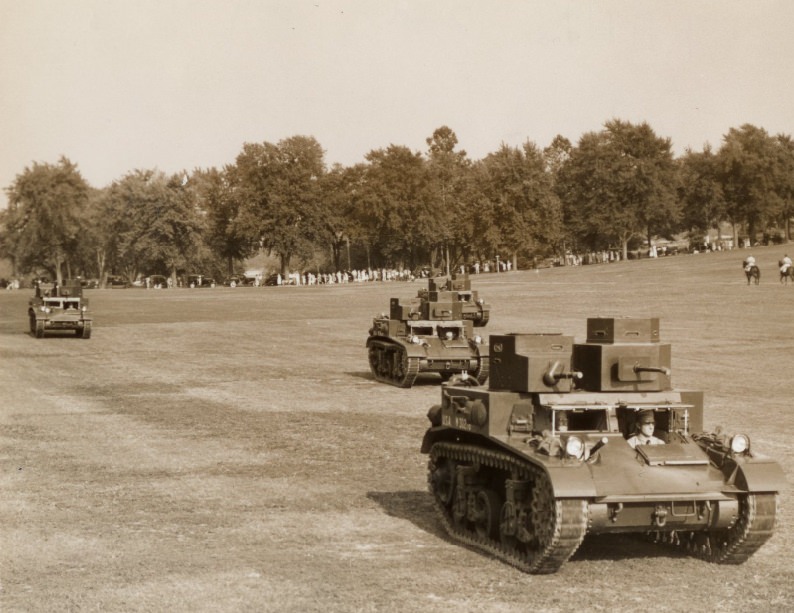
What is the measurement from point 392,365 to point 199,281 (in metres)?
117

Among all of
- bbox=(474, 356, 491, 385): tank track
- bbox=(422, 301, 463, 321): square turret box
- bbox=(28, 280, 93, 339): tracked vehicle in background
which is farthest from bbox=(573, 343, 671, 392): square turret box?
bbox=(28, 280, 93, 339): tracked vehicle in background

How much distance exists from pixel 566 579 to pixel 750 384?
20626 mm

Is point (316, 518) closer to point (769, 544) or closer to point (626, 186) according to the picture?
point (769, 544)

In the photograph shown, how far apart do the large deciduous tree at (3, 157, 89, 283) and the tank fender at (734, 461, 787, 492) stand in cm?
8659

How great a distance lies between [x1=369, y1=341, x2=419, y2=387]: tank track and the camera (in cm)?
3212

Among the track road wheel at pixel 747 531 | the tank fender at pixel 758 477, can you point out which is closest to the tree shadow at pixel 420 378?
the track road wheel at pixel 747 531

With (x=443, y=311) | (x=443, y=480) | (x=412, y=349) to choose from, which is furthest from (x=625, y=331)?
(x=443, y=311)

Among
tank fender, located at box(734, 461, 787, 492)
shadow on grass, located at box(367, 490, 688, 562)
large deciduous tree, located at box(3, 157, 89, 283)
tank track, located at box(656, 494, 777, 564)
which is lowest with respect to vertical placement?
shadow on grass, located at box(367, 490, 688, 562)

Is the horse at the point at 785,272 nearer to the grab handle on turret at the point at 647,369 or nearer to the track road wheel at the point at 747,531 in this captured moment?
the grab handle on turret at the point at 647,369

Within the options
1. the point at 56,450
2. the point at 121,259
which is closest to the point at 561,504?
the point at 56,450

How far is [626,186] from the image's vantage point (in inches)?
5049

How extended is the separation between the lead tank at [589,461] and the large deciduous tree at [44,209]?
84186 mm

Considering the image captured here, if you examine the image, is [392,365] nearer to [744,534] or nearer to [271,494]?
[271,494]

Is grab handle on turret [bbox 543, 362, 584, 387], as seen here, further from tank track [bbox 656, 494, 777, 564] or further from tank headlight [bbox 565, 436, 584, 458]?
tank track [bbox 656, 494, 777, 564]
